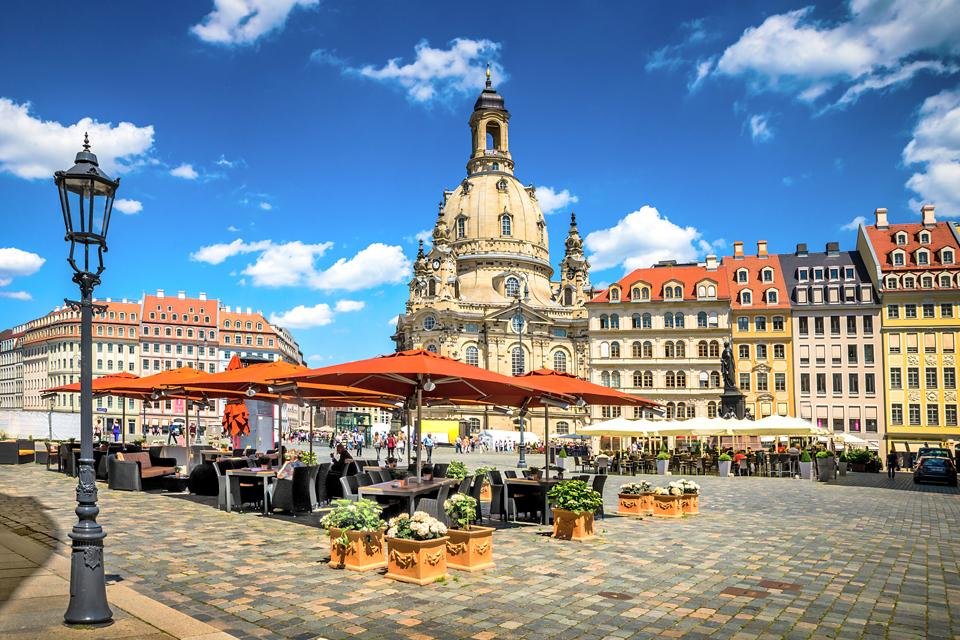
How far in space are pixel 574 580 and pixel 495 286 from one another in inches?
3483

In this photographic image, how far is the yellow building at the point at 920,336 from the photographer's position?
6419cm

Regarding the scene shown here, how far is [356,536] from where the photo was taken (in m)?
10.0

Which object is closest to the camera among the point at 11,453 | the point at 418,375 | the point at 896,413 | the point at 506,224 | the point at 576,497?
the point at 576,497

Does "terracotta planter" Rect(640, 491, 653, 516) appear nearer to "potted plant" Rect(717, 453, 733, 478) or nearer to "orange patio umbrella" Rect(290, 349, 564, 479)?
"orange patio umbrella" Rect(290, 349, 564, 479)

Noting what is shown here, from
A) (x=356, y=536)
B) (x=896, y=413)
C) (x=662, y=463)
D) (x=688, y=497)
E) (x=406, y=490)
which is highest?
(x=406, y=490)

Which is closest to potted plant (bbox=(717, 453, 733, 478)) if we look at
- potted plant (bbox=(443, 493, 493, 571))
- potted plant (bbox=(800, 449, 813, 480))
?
potted plant (bbox=(800, 449, 813, 480))

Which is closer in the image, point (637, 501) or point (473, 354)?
point (637, 501)

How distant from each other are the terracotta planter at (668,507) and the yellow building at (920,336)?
5617 centimetres

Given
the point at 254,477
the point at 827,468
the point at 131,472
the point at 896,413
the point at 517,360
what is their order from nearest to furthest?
the point at 254,477, the point at 131,472, the point at 827,468, the point at 896,413, the point at 517,360

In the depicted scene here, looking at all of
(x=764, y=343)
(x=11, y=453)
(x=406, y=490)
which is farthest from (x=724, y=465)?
(x=764, y=343)

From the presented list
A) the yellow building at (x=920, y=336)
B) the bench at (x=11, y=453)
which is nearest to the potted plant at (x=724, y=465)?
the bench at (x=11, y=453)

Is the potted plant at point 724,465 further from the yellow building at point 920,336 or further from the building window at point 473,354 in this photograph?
the building window at point 473,354

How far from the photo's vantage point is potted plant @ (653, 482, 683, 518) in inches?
656

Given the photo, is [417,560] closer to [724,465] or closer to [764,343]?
[724,465]
